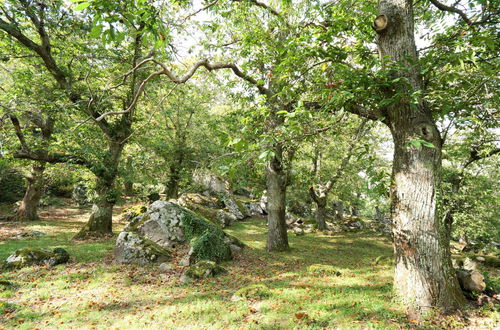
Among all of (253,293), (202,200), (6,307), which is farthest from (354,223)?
(6,307)

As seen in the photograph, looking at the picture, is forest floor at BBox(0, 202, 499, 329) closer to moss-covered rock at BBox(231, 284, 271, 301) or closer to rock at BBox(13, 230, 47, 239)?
moss-covered rock at BBox(231, 284, 271, 301)

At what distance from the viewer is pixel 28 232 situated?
13203 millimetres

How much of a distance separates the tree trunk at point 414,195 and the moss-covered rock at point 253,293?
3.01 m

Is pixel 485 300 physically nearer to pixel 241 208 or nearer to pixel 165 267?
pixel 165 267

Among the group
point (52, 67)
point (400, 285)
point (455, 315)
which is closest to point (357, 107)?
point (400, 285)

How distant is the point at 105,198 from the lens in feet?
39.4

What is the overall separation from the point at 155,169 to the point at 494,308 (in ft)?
45.5

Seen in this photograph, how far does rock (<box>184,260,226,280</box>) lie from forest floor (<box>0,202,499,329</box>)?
329mm

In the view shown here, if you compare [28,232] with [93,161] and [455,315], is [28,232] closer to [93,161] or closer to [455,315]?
[93,161]

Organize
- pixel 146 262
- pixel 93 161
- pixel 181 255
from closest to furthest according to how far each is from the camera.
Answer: pixel 146 262, pixel 181 255, pixel 93 161

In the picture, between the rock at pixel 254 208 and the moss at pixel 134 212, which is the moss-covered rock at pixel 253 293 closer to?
the moss at pixel 134 212

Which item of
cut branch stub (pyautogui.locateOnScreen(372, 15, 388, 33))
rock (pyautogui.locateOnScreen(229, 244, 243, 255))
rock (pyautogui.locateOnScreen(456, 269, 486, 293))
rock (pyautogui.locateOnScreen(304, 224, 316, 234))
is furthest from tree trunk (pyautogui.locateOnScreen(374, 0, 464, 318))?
rock (pyautogui.locateOnScreen(304, 224, 316, 234))

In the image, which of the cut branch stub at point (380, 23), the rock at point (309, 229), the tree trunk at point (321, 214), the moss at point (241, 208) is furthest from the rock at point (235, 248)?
the moss at point (241, 208)

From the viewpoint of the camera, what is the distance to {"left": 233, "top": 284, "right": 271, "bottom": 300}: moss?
233 inches
